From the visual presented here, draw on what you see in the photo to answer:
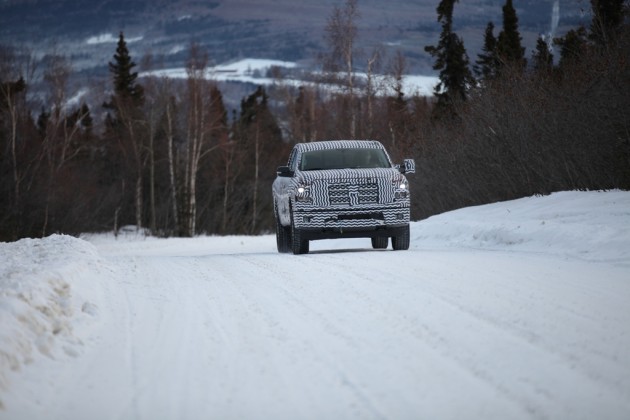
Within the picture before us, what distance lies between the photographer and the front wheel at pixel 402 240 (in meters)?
16.8

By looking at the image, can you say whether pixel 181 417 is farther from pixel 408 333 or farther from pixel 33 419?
pixel 408 333

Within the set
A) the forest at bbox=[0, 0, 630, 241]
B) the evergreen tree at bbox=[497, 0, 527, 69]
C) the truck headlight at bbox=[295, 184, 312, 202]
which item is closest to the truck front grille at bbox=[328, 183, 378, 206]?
the truck headlight at bbox=[295, 184, 312, 202]

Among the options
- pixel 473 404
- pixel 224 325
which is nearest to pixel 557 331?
pixel 473 404

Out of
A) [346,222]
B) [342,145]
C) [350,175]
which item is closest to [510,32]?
[342,145]

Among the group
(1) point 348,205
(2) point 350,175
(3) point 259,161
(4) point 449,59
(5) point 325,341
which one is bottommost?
(5) point 325,341

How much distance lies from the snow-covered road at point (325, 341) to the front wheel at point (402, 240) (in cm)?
344

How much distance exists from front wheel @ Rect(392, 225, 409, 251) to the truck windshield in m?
1.48

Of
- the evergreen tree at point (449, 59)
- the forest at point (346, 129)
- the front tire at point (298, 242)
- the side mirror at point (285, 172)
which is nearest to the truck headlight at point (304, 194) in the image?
the front tire at point (298, 242)

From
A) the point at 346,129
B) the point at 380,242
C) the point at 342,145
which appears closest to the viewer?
the point at 342,145

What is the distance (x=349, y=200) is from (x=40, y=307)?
879cm

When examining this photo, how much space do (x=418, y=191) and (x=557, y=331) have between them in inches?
1073

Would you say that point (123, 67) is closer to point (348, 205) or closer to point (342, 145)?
point (342, 145)

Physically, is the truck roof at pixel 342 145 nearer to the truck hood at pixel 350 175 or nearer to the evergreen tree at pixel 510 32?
the truck hood at pixel 350 175

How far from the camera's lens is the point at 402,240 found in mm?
16859
